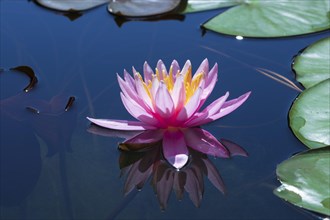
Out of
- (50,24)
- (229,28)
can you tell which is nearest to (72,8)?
(50,24)

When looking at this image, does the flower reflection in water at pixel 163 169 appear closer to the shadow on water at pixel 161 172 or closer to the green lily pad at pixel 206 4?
the shadow on water at pixel 161 172

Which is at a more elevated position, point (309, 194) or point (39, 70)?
point (39, 70)

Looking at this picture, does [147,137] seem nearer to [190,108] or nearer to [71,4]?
[190,108]

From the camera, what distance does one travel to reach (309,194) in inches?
55.9

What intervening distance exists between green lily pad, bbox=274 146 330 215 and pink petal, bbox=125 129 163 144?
35 centimetres

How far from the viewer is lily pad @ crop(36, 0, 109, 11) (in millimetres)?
2439

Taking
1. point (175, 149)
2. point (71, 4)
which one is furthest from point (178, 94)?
point (71, 4)

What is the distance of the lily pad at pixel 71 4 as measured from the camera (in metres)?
2.44

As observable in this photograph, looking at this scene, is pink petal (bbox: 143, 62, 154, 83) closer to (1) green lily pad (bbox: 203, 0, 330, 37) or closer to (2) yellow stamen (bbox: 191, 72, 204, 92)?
(2) yellow stamen (bbox: 191, 72, 204, 92)

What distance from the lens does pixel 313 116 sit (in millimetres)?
1676

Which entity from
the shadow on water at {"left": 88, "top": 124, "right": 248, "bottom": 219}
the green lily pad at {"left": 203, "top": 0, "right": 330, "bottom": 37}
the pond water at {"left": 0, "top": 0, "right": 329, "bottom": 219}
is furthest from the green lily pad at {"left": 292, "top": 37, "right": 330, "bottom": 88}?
the shadow on water at {"left": 88, "top": 124, "right": 248, "bottom": 219}

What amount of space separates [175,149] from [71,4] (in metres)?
1.09

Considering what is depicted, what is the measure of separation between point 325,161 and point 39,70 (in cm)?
105

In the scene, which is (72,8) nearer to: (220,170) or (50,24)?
(50,24)
